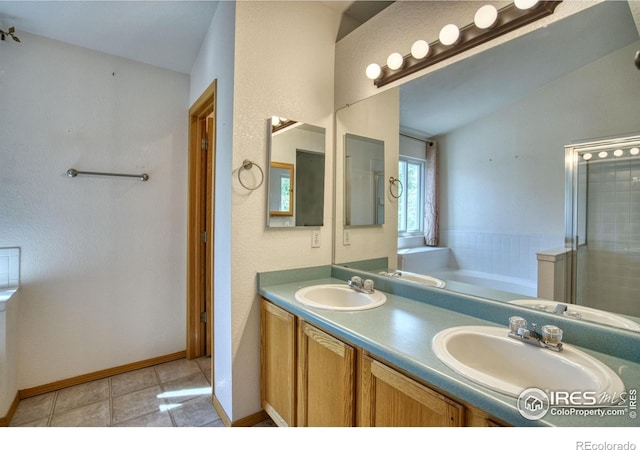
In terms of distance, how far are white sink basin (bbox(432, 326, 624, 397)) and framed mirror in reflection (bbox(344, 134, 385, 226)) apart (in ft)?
2.93

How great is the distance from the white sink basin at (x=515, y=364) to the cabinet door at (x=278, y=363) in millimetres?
759

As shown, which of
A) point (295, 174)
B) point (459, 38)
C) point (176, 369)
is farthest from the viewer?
point (176, 369)

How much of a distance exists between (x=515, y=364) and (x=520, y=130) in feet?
2.91

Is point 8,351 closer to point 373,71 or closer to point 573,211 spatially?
point 373,71

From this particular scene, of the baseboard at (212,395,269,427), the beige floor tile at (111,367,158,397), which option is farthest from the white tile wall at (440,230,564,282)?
the beige floor tile at (111,367,158,397)

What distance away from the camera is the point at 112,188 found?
2.24 metres

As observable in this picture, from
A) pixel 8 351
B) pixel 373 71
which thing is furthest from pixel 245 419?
pixel 373 71

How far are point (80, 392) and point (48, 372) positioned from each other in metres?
0.26

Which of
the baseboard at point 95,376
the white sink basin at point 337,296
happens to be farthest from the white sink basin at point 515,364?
the baseboard at point 95,376

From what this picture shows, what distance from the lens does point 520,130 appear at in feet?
3.95

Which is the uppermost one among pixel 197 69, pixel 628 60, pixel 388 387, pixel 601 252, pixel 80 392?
pixel 197 69
